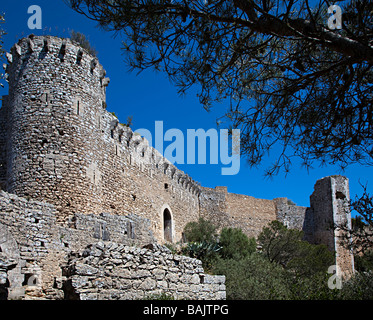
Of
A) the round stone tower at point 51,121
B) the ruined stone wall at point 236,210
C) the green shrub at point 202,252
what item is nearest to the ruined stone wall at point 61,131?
the round stone tower at point 51,121

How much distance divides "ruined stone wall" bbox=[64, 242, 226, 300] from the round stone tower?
11.5 ft

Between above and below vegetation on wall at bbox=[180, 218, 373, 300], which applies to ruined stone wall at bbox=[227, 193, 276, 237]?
above

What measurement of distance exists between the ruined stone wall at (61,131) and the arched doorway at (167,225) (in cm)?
569

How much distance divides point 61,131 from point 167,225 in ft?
32.5

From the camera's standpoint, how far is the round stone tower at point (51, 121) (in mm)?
11680

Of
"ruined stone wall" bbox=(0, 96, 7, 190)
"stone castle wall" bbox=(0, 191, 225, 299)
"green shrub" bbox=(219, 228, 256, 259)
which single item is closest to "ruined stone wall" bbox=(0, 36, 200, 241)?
"ruined stone wall" bbox=(0, 96, 7, 190)

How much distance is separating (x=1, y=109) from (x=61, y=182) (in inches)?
151

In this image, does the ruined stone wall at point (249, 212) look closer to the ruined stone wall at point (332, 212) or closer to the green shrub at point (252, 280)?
the ruined stone wall at point (332, 212)

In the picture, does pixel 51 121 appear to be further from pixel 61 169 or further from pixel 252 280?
pixel 252 280

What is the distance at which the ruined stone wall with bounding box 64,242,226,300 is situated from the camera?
22.6 ft

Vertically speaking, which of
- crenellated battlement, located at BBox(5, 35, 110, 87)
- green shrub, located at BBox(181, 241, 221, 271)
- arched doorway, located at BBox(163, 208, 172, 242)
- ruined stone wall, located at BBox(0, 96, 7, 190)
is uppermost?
crenellated battlement, located at BBox(5, 35, 110, 87)

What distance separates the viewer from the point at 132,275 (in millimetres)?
7602

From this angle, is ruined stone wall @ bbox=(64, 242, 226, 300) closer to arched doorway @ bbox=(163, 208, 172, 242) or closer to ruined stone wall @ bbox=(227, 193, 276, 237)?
arched doorway @ bbox=(163, 208, 172, 242)
